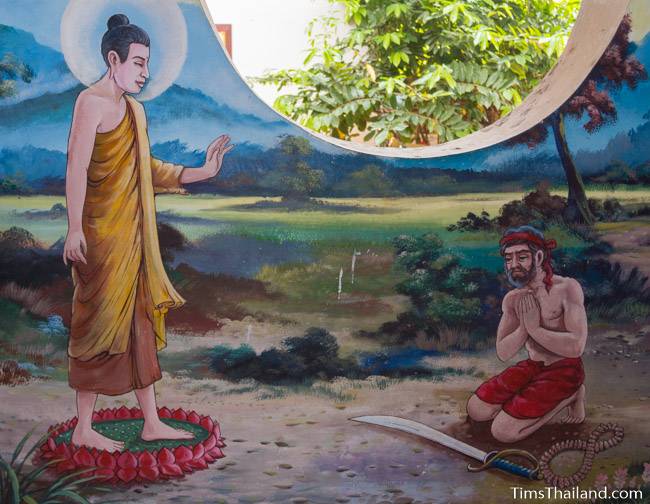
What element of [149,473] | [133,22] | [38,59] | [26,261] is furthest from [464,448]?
[38,59]

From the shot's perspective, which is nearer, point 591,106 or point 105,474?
point 105,474

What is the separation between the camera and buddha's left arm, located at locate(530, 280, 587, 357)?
4570 millimetres

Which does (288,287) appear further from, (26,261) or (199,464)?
(26,261)

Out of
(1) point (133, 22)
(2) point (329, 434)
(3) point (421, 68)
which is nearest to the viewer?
(1) point (133, 22)

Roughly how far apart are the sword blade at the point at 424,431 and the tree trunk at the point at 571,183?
3.77ft

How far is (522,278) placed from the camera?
4.58m

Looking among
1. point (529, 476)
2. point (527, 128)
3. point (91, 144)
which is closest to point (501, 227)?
point (527, 128)

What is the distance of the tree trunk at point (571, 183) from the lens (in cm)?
460

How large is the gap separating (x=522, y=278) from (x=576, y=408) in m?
0.66

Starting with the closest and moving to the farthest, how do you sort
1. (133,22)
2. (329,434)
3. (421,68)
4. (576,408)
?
(133,22) → (329,434) → (576,408) → (421,68)

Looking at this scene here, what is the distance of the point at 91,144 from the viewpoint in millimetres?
4305

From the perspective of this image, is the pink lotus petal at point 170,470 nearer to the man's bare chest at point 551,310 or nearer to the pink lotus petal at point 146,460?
the pink lotus petal at point 146,460

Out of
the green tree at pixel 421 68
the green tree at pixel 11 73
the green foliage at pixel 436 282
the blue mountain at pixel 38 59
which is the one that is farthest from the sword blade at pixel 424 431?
the green tree at pixel 421 68

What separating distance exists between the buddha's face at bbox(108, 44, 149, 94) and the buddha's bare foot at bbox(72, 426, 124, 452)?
1.51 m
